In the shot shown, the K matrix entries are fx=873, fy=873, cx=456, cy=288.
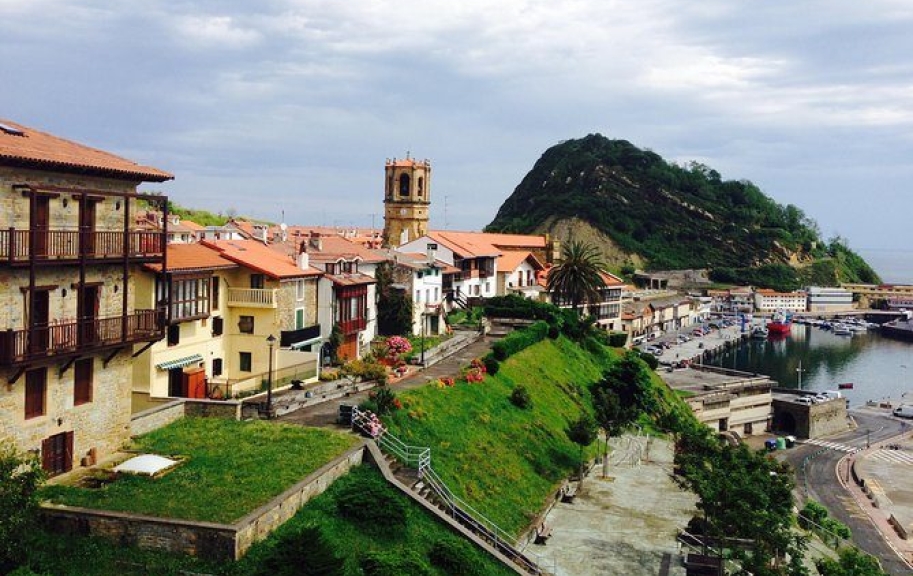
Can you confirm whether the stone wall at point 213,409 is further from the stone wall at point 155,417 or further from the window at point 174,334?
the window at point 174,334

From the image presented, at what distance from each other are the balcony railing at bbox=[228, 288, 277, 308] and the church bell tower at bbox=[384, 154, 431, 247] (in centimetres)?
5255

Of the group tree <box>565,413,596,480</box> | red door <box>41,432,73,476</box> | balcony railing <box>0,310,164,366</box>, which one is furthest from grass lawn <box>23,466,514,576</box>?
tree <box>565,413,596,480</box>

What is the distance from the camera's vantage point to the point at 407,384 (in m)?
46.8

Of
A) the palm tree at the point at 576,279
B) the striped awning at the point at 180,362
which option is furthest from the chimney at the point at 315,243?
the palm tree at the point at 576,279

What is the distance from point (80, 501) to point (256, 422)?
9745 mm

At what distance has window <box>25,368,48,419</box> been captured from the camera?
26.4 meters

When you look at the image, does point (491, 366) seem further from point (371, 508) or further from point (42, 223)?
point (42, 223)

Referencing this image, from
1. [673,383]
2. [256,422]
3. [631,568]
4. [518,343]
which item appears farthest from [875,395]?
[256,422]

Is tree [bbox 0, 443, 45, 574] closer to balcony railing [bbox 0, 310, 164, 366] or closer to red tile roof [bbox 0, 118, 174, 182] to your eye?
balcony railing [bbox 0, 310, 164, 366]

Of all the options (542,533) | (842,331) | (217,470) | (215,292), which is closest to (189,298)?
(215,292)

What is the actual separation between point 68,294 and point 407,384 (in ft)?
71.5

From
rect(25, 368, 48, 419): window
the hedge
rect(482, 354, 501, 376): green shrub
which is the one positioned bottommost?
rect(482, 354, 501, 376): green shrub

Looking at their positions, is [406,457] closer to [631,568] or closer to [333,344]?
[631,568]

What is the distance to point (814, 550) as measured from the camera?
41.7 m
